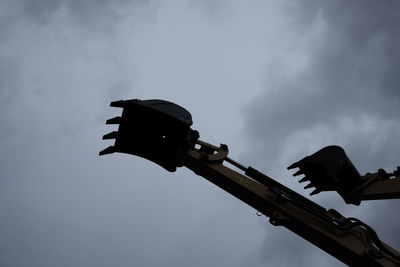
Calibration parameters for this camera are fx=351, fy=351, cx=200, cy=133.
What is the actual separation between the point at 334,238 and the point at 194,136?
2.12 metres

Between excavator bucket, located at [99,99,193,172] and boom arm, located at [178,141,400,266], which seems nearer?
boom arm, located at [178,141,400,266]

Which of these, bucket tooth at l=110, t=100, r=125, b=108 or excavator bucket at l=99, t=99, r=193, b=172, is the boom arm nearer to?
excavator bucket at l=99, t=99, r=193, b=172

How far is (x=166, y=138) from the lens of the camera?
15.2ft

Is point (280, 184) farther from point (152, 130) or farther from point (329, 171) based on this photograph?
point (152, 130)

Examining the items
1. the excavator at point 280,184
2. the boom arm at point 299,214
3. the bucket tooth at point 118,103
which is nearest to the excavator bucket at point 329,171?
the excavator at point 280,184

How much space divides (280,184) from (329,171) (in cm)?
59

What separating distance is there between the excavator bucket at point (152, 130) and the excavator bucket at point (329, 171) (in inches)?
58.9

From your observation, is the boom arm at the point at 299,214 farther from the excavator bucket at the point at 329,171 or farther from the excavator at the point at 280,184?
the excavator bucket at the point at 329,171

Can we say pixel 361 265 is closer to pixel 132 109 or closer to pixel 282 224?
pixel 282 224

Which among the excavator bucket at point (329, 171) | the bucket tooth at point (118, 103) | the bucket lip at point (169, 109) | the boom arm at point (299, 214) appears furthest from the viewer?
the bucket tooth at point (118, 103)

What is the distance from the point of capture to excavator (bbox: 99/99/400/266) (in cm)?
362

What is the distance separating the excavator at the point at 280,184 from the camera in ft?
11.9

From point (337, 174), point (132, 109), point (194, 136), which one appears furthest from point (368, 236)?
point (132, 109)

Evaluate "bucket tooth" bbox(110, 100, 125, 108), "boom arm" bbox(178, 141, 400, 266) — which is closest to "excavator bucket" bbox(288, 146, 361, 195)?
"boom arm" bbox(178, 141, 400, 266)
